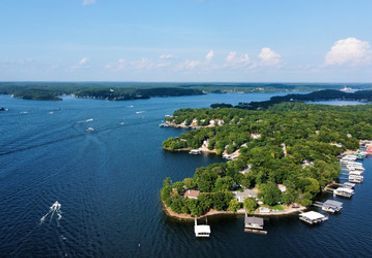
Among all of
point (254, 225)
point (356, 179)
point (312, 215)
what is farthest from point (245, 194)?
point (356, 179)

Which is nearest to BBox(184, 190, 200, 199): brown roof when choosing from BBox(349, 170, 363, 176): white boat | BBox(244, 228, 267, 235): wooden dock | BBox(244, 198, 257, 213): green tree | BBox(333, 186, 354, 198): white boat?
BBox(244, 198, 257, 213): green tree

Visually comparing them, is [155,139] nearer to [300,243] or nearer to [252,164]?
[252,164]

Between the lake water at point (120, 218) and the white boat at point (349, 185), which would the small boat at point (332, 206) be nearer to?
the lake water at point (120, 218)

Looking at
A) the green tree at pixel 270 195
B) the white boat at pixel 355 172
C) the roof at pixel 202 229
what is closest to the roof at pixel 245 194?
the green tree at pixel 270 195

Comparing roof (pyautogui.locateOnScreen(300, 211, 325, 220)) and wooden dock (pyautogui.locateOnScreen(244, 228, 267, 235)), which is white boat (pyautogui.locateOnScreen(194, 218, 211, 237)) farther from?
roof (pyautogui.locateOnScreen(300, 211, 325, 220))

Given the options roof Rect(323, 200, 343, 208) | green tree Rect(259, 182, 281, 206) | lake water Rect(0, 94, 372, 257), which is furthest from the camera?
roof Rect(323, 200, 343, 208)

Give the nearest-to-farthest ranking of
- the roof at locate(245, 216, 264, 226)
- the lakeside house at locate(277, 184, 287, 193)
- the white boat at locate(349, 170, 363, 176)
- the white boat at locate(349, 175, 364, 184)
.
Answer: the roof at locate(245, 216, 264, 226), the lakeside house at locate(277, 184, 287, 193), the white boat at locate(349, 175, 364, 184), the white boat at locate(349, 170, 363, 176)

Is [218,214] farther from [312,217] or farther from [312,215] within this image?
[312,215]
